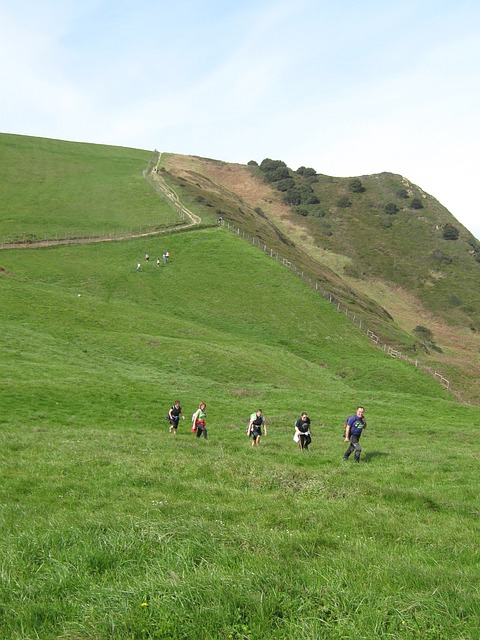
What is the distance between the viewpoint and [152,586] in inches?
324

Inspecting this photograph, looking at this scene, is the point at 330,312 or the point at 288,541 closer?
the point at 288,541

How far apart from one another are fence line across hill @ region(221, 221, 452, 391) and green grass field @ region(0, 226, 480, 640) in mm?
8765

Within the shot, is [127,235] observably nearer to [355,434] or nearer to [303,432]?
[303,432]

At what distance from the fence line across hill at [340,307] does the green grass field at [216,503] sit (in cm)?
876

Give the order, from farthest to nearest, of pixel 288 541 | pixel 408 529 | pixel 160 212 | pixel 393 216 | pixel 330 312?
1. pixel 393 216
2. pixel 160 212
3. pixel 330 312
4. pixel 408 529
5. pixel 288 541

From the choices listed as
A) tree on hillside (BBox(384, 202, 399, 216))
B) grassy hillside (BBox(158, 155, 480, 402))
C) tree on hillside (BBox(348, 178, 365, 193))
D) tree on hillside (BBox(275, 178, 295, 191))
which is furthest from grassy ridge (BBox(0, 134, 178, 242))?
tree on hillside (BBox(384, 202, 399, 216))

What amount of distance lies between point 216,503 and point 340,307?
59.2m

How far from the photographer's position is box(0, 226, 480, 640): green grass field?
7.77m

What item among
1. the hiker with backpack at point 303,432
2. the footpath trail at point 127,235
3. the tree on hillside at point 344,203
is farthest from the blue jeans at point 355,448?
the tree on hillside at point 344,203

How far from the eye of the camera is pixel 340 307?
233ft

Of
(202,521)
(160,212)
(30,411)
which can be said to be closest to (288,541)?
(202,521)

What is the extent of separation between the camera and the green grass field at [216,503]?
25.5 feet

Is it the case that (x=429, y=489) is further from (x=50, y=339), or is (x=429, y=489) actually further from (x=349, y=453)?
(x=50, y=339)

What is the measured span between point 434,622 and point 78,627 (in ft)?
15.7
